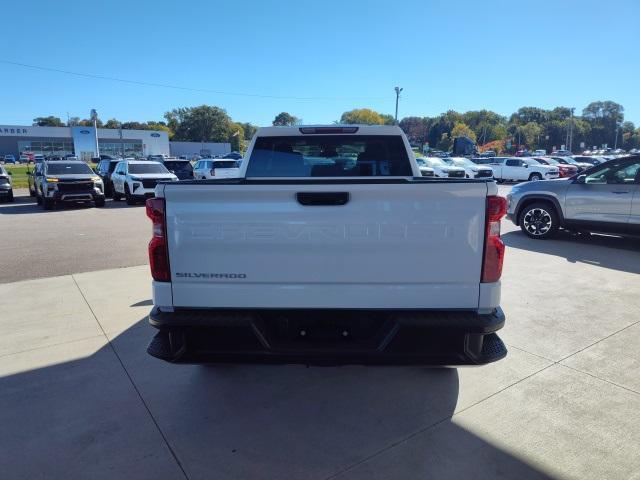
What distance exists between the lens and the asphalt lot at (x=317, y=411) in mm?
2512

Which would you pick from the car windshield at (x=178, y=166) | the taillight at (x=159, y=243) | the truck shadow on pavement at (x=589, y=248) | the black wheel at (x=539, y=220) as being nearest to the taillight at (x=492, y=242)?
the taillight at (x=159, y=243)

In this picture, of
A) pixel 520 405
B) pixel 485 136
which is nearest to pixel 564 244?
pixel 520 405

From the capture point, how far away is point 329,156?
4.52 metres

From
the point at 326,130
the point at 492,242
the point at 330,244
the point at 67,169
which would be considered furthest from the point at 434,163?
the point at 330,244

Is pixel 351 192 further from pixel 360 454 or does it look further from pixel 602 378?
pixel 602 378

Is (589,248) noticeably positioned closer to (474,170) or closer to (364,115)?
(474,170)

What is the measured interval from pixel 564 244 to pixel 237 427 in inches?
329

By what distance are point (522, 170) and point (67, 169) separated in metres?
25.8

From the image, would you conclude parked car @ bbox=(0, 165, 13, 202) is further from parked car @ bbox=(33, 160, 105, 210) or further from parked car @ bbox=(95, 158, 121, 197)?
parked car @ bbox=(95, 158, 121, 197)

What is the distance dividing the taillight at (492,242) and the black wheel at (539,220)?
7630 millimetres

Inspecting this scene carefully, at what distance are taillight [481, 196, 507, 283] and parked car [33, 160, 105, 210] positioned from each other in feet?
56.1

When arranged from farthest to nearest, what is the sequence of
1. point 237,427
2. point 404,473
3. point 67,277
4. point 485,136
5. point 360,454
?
point 485,136, point 67,277, point 237,427, point 360,454, point 404,473

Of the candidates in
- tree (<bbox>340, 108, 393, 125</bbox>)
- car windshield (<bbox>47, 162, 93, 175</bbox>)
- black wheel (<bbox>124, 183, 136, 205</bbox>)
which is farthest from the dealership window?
black wheel (<bbox>124, 183, 136, 205</bbox>)

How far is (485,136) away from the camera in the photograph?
5433 inches
